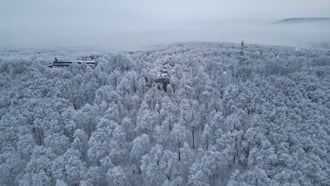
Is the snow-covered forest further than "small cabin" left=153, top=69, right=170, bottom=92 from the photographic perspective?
No

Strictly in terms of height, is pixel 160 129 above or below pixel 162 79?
below

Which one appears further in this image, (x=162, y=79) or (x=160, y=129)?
(x=162, y=79)

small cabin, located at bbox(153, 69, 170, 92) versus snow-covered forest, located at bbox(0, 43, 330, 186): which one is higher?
small cabin, located at bbox(153, 69, 170, 92)

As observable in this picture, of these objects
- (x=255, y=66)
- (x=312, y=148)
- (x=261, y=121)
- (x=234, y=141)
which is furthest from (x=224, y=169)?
(x=255, y=66)

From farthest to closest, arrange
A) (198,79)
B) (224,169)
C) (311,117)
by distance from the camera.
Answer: (198,79), (311,117), (224,169)

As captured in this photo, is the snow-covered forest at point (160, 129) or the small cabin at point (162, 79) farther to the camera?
the small cabin at point (162, 79)

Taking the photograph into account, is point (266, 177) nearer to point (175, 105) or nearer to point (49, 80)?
point (175, 105)

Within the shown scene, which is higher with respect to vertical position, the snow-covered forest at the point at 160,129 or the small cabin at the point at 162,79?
the small cabin at the point at 162,79

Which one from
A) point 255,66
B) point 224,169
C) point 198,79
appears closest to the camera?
point 224,169
